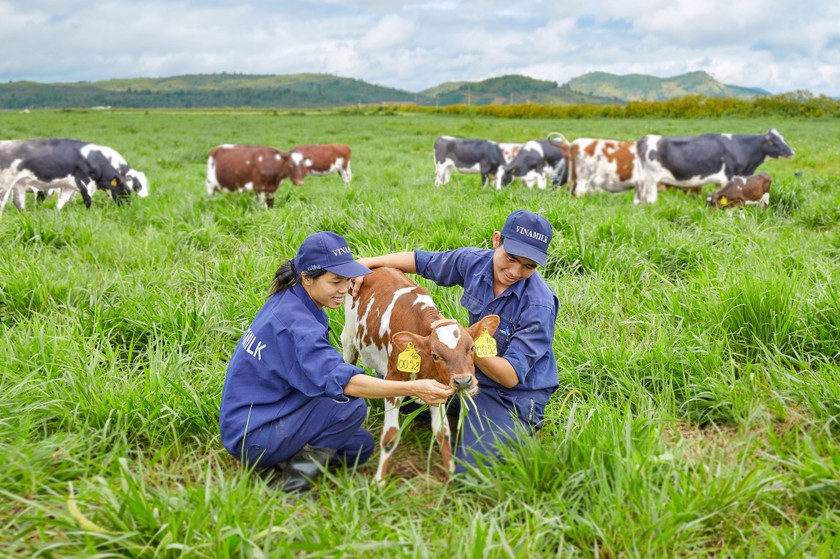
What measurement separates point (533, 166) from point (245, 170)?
6.27 meters

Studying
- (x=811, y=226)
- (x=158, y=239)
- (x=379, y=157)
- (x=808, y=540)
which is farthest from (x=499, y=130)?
(x=808, y=540)

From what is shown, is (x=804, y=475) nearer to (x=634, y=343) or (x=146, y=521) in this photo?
(x=634, y=343)

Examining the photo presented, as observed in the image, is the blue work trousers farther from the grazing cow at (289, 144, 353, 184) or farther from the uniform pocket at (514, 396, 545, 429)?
the grazing cow at (289, 144, 353, 184)

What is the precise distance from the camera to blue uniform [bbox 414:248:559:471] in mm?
3066

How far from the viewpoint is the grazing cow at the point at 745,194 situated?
805 centimetres

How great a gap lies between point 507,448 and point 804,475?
1321mm

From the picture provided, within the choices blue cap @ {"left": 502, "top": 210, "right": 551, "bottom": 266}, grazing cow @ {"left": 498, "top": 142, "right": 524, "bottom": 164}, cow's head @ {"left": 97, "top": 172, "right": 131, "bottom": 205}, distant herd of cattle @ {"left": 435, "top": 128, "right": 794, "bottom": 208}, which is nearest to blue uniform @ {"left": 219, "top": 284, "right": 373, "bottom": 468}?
blue cap @ {"left": 502, "top": 210, "right": 551, "bottom": 266}

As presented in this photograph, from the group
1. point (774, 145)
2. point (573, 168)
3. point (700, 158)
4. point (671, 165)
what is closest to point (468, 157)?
point (573, 168)

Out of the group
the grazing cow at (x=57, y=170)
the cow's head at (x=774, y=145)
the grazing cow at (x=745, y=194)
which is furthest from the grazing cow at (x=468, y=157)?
the grazing cow at (x=57, y=170)

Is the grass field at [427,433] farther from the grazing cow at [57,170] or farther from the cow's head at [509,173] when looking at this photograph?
the cow's head at [509,173]

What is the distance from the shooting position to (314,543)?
7.26 ft

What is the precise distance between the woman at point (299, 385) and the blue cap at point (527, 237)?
840 mm

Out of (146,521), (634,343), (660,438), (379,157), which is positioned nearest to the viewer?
(146,521)

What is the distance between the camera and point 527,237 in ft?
10.3
